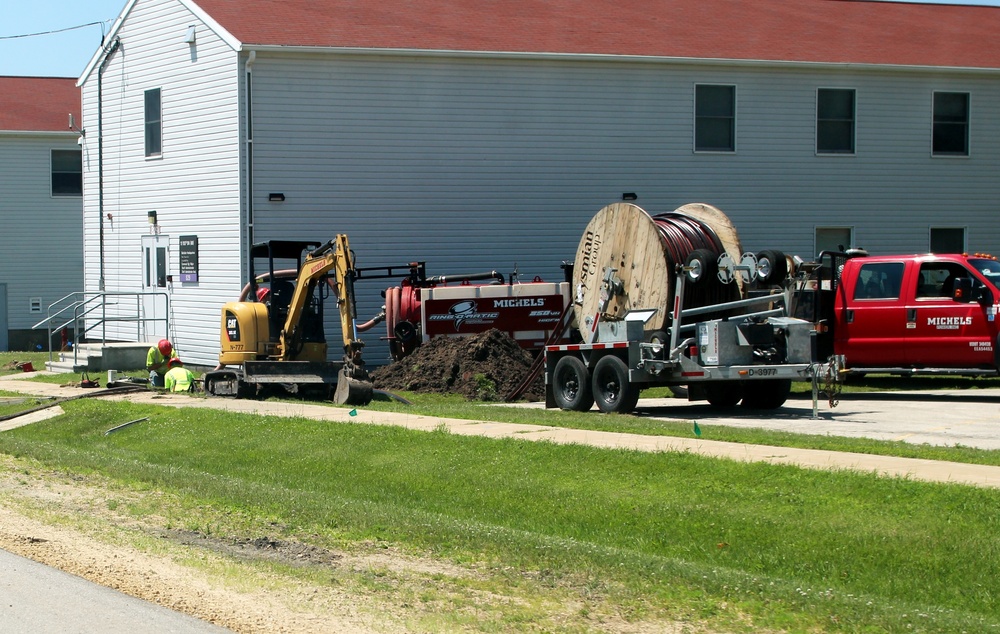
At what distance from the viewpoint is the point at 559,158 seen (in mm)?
29156

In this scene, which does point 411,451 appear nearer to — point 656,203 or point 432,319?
point 432,319

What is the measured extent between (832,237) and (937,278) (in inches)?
445

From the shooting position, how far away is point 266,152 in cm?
2711

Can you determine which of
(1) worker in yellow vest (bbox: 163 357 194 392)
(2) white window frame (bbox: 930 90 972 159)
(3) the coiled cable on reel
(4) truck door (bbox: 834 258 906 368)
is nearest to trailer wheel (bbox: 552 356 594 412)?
(3) the coiled cable on reel

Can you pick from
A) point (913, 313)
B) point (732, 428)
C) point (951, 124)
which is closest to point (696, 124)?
point (951, 124)

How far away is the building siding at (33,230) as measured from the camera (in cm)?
3941

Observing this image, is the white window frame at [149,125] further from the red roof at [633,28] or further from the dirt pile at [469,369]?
the dirt pile at [469,369]

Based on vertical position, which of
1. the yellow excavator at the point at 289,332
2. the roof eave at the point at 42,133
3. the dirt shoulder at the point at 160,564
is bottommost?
the dirt shoulder at the point at 160,564

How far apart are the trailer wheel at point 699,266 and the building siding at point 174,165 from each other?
13.2 meters

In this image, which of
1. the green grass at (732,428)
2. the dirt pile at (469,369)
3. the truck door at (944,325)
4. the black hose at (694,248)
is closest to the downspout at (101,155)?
the dirt pile at (469,369)

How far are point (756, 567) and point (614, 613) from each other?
1846 mm

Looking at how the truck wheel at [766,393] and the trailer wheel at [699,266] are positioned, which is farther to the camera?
the truck wheel at [766,393]

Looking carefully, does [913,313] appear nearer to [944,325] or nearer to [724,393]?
[944,325]

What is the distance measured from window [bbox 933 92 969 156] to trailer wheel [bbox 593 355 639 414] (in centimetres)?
1751
